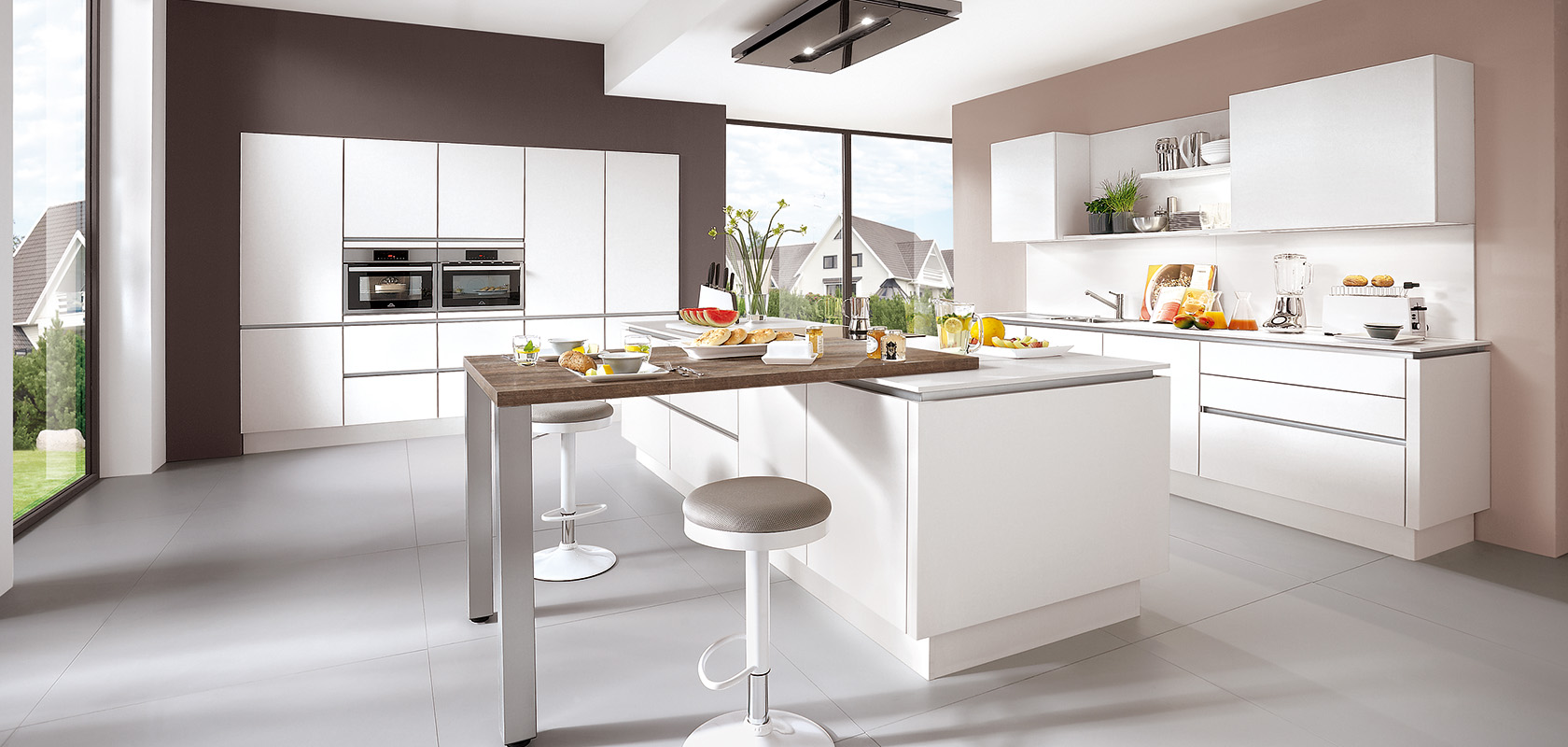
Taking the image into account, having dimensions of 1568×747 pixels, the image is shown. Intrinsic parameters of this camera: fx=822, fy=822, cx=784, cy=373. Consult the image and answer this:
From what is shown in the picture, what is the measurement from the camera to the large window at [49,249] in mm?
3496

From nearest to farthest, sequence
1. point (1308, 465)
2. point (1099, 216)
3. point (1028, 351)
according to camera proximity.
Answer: point (1028, 351) → point (1308, 465) → point (1099, 216)

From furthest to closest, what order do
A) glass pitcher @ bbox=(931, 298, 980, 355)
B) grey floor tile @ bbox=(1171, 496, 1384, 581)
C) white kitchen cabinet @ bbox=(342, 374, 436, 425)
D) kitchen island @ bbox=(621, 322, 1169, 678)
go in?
white kitchen cabinet @ bbox=(342, 374, 436, 425)
grey floor tile @ bbox=(1171, 496, 1384, 581)
glass pitcher @ bbox=(931, 298, 980, 355)
kitchen island @ bbox=(621, 322, 1169, 678)

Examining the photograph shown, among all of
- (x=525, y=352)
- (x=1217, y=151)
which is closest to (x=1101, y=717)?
(x=525, y=352)

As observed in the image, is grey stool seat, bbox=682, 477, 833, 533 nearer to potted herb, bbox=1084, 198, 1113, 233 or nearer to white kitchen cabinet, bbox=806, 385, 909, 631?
white kitchen cabinet, bbox=806, 385, 909, 631

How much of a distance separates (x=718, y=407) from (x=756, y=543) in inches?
66.5

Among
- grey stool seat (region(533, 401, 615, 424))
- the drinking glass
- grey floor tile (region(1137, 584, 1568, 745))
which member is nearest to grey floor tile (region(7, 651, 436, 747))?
the drinking glass

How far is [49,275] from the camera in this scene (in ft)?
12.5

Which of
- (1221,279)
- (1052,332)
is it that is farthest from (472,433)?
(1221,279)

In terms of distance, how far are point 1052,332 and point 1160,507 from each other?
7.69ft

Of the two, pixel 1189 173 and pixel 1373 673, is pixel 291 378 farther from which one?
pixel 1373 673

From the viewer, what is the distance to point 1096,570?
2465 millimetres

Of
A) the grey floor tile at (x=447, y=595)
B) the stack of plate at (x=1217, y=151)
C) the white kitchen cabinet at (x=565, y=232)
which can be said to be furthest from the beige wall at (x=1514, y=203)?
the white kitchen cabinet at (x=565, y=232)

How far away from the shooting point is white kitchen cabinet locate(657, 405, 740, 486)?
3.39 meters

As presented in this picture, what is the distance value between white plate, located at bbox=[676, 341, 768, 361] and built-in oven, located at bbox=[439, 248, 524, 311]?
379 cm
